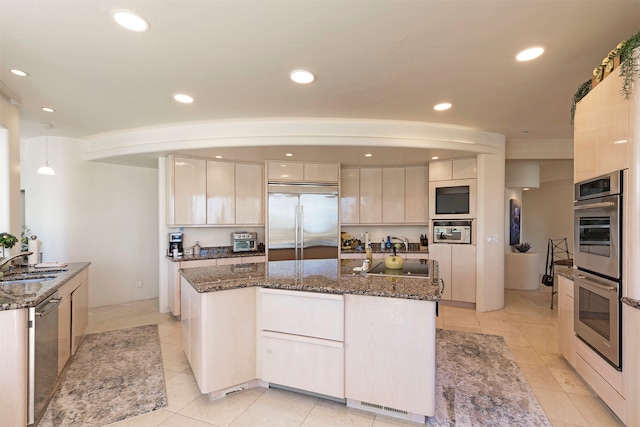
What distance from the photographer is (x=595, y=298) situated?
2244 mm

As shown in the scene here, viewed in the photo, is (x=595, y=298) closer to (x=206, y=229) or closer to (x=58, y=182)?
(x=206, y=229)

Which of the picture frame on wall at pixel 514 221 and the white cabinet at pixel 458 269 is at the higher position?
the picture frame on wall at pixel 514 221

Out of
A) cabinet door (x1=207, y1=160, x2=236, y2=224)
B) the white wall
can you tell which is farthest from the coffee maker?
the white wall

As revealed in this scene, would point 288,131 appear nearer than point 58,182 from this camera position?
Yes

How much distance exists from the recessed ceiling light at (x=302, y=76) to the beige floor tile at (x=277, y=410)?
259cm

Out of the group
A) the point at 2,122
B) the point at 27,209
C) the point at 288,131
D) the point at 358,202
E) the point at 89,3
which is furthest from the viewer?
the point at 358,202

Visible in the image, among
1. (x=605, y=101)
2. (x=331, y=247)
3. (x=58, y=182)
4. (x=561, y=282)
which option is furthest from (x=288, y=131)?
(x=58, y=182)

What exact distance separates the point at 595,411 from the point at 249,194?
15.2 ft

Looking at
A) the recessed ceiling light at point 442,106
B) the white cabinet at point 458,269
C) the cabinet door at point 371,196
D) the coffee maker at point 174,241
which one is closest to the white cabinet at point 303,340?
the recessed ceiling light at point 442,106

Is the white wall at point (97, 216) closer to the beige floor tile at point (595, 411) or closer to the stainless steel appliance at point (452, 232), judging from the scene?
the stainless steel appliance at point (452, 232)

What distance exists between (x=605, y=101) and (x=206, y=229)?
5.10 meters

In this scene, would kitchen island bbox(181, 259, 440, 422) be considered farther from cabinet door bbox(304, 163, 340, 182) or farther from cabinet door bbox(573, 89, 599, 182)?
cabinet door bbox(304, 163, 340, 182)

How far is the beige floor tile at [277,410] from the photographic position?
207cm

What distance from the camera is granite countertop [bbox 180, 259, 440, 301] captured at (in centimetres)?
208
